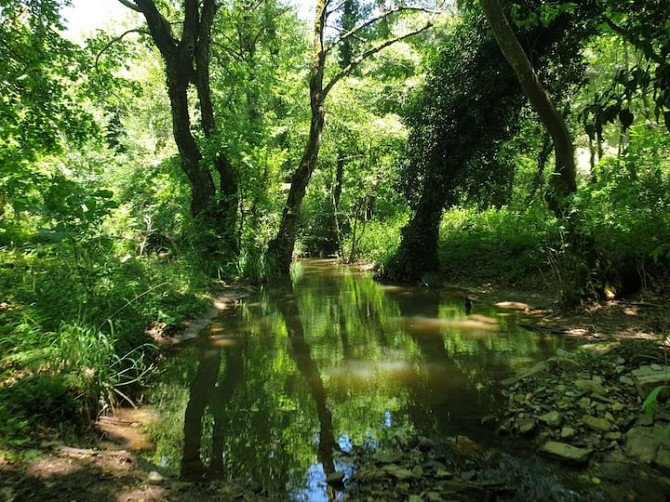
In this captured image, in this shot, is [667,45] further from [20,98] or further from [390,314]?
[20,98]

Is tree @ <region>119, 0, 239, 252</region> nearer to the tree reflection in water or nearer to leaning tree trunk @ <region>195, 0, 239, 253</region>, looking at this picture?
leaning tree trunk @ <region>195, 0, 239, 253</region>

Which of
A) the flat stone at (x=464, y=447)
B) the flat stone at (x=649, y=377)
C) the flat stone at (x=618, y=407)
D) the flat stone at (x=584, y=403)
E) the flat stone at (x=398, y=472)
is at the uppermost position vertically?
the flat stone at (x=649, y=377)

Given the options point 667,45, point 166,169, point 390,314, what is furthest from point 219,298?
point 667,45

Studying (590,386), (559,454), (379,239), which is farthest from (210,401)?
(379,239)

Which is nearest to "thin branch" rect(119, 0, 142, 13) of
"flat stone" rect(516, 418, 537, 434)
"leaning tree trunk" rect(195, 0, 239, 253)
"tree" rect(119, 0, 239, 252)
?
"tree" rect(119, 0, 239, 252)

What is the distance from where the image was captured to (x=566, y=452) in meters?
2.80

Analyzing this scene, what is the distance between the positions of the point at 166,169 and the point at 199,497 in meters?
11.2

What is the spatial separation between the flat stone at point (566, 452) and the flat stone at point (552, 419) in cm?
24

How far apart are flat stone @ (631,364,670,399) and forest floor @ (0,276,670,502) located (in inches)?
3.7

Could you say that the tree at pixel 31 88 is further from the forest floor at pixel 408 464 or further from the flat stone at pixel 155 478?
the flat stone at pixel 155 478

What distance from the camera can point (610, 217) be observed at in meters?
7.00

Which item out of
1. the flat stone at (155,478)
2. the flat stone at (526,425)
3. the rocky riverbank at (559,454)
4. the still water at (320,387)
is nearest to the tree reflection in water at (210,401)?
the still water at (320,387)

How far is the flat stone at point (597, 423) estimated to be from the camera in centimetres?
302

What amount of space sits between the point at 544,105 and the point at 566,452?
5.47 meters
